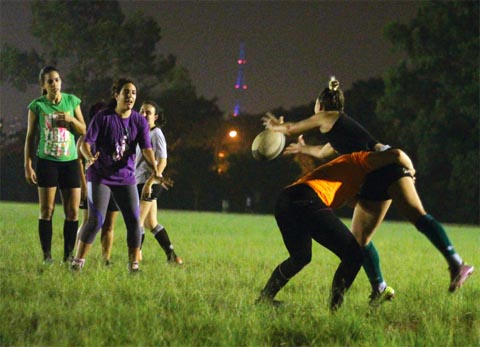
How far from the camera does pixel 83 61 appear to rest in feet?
169

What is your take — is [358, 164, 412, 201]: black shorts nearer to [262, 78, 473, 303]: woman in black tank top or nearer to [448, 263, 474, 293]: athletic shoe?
[262, 78, 473, 303]: woman in black tank top

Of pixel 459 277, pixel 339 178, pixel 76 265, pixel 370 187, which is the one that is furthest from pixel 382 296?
pixel 76 265

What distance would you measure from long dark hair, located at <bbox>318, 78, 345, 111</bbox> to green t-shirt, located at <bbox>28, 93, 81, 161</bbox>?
143 inches

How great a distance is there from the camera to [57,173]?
826 centimetres

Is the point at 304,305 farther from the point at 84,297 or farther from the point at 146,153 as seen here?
the point at 146,153

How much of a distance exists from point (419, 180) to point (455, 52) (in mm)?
8942

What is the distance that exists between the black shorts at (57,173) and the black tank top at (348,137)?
3641mm

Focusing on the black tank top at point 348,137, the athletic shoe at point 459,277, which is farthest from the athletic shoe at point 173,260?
the athletic shoe at point 459,277

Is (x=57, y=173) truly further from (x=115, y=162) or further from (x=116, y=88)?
(x=116, y=88)

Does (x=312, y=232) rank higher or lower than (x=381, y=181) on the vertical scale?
lower

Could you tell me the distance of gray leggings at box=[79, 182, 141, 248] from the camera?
7609mm

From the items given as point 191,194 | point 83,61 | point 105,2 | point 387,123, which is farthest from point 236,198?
point 105,2

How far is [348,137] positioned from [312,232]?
1031mm

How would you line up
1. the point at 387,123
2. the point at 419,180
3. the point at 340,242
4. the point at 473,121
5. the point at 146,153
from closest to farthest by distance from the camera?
the point at 340,242 < the point at 146,153 < the point at 473,121 < the point at 419,180 < the point at 387,123
